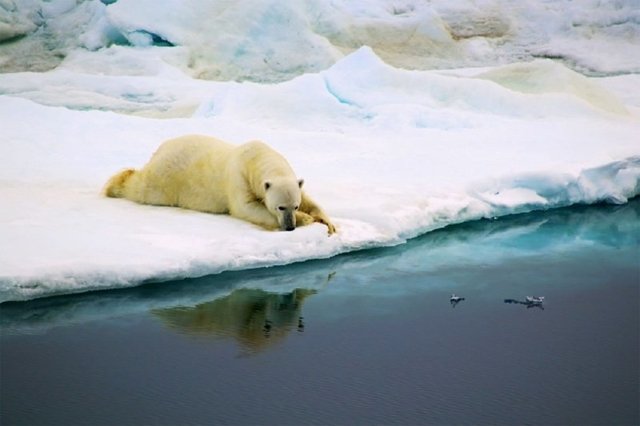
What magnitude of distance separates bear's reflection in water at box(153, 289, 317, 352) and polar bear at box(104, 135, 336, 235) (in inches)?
28.7

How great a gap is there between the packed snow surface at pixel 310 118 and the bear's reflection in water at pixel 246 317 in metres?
0.30

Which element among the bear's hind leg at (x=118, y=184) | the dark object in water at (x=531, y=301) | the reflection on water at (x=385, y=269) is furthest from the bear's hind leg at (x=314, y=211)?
the bear's hind leg at (x=118, y=184)

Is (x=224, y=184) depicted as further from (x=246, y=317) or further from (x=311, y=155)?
(x=311, y=155)

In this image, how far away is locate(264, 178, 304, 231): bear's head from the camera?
4.94 metres

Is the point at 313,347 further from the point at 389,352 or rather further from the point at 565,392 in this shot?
the point at 565,392

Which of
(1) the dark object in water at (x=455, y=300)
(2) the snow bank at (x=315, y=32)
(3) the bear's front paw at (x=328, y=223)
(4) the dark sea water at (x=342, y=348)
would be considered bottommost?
(4) the dark sea water at (x=342, y=348)

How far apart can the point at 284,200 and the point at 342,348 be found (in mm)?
1460

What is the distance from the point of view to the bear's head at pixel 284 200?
195 inches

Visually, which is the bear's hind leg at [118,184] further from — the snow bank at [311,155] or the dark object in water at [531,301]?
the dark object in water at [531,301]

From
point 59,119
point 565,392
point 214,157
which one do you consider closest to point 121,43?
point 59,119

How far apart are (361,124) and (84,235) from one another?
516 centimetres

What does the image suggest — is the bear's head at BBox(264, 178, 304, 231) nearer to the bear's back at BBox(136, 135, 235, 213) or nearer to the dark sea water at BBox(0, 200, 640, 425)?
the dark sea water at BBox(0, 200, 640, 425)

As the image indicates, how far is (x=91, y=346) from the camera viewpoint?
3.65 meters

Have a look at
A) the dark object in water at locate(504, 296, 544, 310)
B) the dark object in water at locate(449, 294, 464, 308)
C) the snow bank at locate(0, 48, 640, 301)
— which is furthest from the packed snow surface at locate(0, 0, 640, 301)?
the dark object in water at locate(504, 296, 544, 310)
